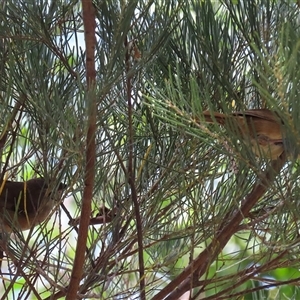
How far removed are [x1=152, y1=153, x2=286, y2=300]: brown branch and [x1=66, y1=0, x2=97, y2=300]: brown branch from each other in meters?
0.16

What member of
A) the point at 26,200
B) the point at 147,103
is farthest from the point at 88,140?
the point at 26,200

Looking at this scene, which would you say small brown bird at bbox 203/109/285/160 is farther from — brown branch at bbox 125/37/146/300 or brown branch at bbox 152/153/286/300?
brown branch at bbox 125/37/146/300

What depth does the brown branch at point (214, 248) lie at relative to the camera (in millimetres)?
769

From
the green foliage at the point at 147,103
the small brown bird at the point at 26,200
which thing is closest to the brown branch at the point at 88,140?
the green foliage at the point at 147,103

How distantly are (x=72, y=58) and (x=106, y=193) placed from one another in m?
0.27

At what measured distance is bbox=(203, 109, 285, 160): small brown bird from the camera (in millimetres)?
626

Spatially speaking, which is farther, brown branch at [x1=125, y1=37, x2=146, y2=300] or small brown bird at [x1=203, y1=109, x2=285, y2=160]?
brown branch at [x1=125, y1=37, x2=146, y2=300]

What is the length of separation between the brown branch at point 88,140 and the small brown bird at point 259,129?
5.2 inches

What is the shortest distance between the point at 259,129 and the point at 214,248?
0.21 meters

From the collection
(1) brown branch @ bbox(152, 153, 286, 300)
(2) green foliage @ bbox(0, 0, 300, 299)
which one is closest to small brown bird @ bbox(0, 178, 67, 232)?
(2) green foliage @ bbox(0, 0, 300, 299)

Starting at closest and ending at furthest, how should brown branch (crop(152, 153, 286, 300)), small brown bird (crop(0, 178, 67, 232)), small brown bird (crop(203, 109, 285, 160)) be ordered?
small brown bird (crop(203, 109, 285, 160))
brown branch (crop(152, 153, 286, 300))
small brown bird (crop(0, 178, 67, 232))

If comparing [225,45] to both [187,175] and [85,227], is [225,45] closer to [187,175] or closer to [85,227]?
[187,175]

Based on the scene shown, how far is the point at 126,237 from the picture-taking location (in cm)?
99

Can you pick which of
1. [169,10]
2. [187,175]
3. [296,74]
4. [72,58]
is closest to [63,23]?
[72,58]
